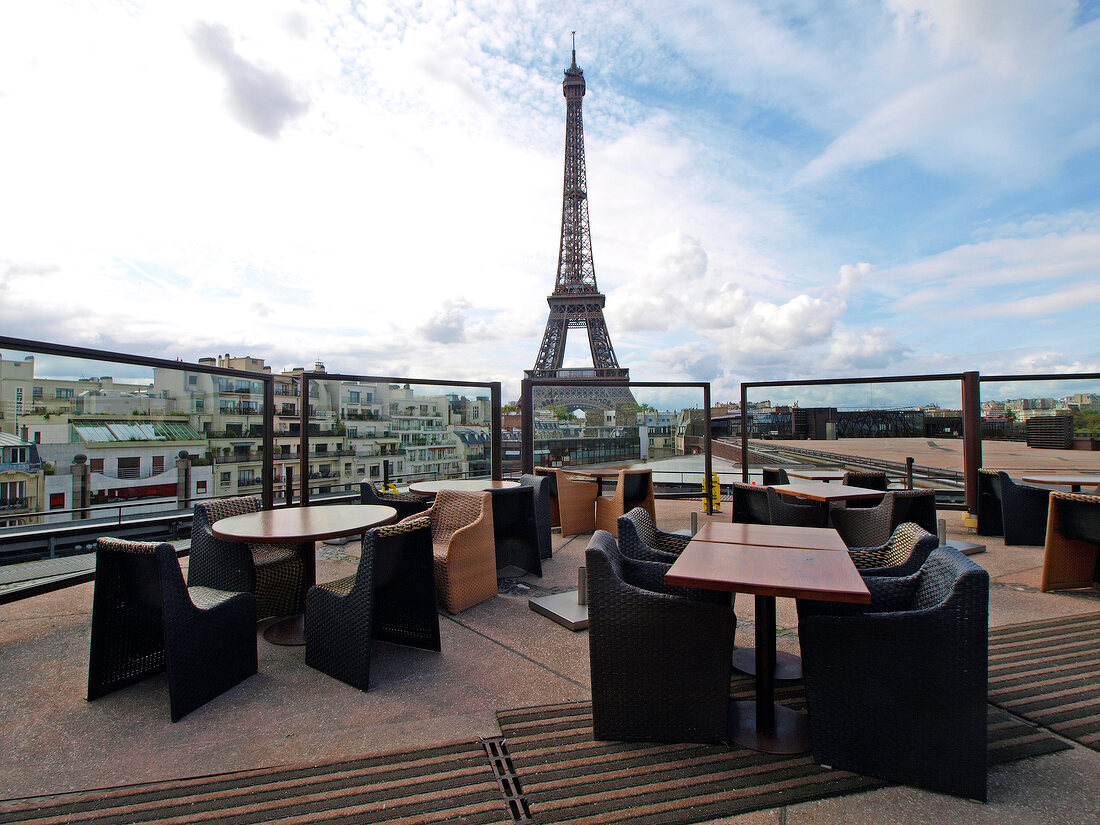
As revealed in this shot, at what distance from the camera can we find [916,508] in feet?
12.6

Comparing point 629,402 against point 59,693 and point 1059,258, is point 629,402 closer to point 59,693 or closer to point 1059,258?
point 59,693

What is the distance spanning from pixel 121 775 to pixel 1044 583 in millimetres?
4676

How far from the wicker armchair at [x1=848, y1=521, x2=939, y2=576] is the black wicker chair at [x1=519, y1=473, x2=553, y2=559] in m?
2.25

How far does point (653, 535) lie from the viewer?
2.47 metres

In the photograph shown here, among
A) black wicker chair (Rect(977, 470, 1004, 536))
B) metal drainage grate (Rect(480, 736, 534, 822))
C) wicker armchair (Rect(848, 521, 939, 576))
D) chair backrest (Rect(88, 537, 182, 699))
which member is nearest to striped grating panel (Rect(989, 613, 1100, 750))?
wicker armchair (Rect(848, 521, 939, 576))

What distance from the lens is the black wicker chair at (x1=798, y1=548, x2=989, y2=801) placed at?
1420 mm

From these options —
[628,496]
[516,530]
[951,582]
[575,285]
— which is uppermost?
[575,285]

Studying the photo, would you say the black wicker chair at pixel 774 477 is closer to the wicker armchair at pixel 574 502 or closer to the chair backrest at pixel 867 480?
Answer: the chair backrest at pixel 867 480

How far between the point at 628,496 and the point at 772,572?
3267mm

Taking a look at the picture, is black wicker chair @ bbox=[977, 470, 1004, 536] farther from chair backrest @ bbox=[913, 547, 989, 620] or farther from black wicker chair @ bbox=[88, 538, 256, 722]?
black wicker chair @ bbox=[88, 538, 256, 722]

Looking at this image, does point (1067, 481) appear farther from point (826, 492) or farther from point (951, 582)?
point (951, 582)

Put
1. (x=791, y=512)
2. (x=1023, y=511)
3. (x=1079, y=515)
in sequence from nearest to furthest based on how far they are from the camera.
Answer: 1. (x=1079, y=515)
2. (x=791, y=512)
3. (x=1023, y=511)

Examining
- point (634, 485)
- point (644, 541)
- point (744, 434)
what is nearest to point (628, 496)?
point (634, 485)

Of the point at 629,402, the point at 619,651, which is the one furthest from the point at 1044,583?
the point at 629,402
